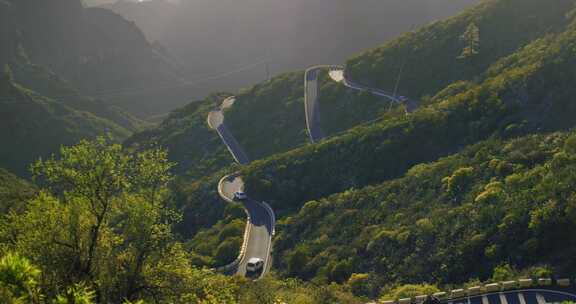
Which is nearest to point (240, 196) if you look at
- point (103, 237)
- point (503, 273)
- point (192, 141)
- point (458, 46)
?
point (192, 141)

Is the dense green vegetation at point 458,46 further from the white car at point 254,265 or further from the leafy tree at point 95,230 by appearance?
the leafy tree at point 95,230

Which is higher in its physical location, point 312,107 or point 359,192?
point 312,107

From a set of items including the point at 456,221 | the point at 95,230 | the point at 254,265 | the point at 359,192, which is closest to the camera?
the point at 95,230

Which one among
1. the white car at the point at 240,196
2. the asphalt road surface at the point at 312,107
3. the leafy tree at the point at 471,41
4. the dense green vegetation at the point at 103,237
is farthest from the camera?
the asphalt road surface at the point at 312,107

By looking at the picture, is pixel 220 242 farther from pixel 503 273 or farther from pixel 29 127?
pixel 29 127

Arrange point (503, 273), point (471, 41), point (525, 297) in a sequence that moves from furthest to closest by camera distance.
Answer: point (471, 41) → point (503, 273) → point (525, 297)

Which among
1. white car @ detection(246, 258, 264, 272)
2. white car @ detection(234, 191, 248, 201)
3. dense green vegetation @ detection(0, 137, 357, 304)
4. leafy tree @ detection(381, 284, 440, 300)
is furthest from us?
white car @ detection(234, 191, 248, 201)

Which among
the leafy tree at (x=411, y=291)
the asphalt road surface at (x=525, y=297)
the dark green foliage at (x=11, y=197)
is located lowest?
the asphalt road surface at (x=525, y=297)

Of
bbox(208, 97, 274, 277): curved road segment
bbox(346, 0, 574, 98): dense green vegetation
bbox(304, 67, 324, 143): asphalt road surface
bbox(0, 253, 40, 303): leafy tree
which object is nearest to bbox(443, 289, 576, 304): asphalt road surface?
bbox(0, 253, 40, 303): leafy tree

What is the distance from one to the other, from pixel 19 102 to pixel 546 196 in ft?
469

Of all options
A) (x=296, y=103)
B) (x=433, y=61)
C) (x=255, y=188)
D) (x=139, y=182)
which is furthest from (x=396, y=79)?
(x=139, y=182)

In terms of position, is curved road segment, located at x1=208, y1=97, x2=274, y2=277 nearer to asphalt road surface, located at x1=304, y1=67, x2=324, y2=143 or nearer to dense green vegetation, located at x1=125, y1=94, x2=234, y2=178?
dense green vegetation, located at x1=125, y1=94, x2=234, y2=178

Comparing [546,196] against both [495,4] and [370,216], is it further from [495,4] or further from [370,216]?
[495,4]

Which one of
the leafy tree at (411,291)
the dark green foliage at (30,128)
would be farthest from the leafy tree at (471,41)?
the dark green foliage at (30,128)
